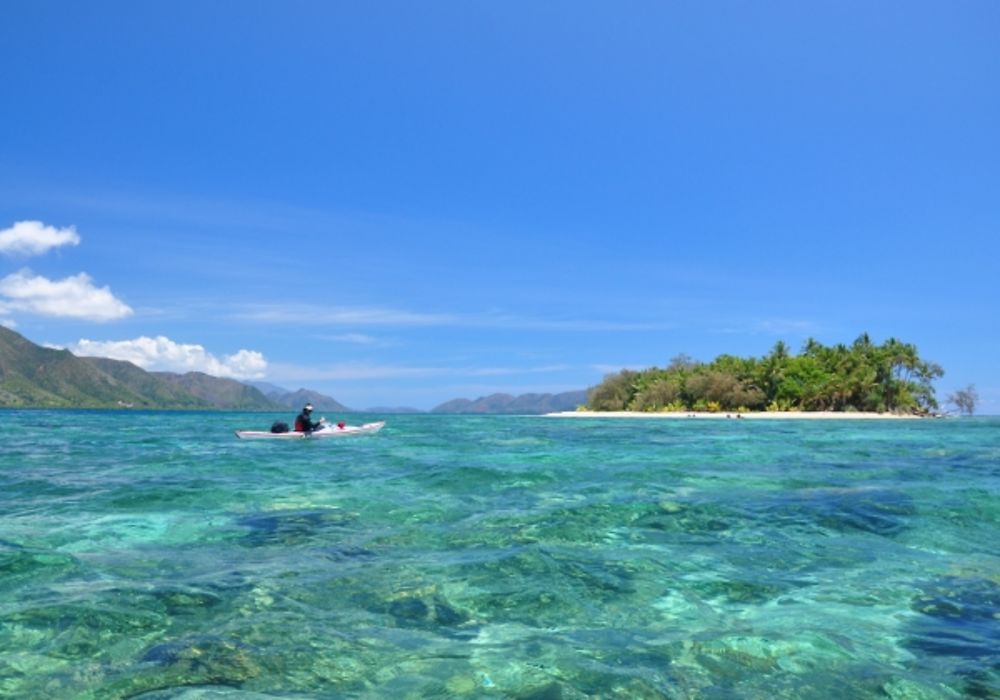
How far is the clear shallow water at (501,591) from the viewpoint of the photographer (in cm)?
520

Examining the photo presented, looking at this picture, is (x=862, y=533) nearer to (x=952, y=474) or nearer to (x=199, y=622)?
(x=199, y=622)

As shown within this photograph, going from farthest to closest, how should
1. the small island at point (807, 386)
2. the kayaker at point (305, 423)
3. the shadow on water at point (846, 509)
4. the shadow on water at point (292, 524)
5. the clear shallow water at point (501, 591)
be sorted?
the small island at point (807, 386), the kayaker at point (305, 423), the shadow on water at point (846, 509), the shadow on water at point (292, 524), the clear shallow water at point (501, 591)

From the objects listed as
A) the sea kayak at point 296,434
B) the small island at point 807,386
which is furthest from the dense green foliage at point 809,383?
the sea kayak at point 296,434

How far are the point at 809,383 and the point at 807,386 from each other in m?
0.56

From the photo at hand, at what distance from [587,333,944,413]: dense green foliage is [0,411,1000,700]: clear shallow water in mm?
85952

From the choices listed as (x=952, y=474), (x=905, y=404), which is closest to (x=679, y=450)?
(x=952, y=474)

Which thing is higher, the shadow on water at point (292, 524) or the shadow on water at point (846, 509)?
the shadow on water at point (846, 509)

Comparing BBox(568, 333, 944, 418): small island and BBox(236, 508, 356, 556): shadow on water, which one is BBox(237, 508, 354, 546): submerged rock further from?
BBox(568, 333, 944, 418): small island

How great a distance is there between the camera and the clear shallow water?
520cm

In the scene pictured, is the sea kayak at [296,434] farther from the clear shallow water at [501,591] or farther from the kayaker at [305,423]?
the clear shallow water at [501,591]

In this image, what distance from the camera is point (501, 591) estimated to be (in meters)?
7.53

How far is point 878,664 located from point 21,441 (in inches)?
1581

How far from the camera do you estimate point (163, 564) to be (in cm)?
869

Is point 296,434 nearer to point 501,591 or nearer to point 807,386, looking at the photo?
point 501,591
